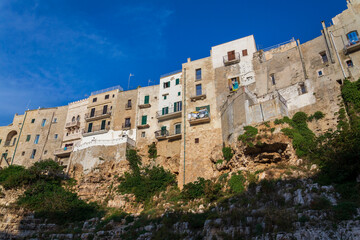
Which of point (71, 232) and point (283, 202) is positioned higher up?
point (283, 202)

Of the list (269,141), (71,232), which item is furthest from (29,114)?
(269,141)

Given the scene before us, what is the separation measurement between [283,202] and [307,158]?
530cm

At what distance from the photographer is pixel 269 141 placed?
24.7 m

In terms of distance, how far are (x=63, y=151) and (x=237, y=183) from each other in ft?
92.0

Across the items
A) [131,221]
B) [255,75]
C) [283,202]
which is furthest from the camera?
[255,75]

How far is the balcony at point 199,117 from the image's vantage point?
33.6 m

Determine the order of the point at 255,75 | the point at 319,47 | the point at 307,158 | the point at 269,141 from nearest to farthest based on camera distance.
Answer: the point at 307,158
the point at 269,141
the point at 319,47
the point at 255,75

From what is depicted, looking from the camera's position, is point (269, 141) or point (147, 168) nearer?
point (269, 141)

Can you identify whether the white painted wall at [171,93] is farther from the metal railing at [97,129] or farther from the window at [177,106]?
the metal railing at [97,129]

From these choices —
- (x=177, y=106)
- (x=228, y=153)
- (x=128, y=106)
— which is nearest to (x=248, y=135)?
(x=228, y=153)

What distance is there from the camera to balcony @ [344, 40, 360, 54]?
26.3 m

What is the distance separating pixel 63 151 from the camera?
42531mm

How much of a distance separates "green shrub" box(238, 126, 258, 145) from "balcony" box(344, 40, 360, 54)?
11153 mm

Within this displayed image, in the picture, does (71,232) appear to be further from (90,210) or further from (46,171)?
(46,171)
